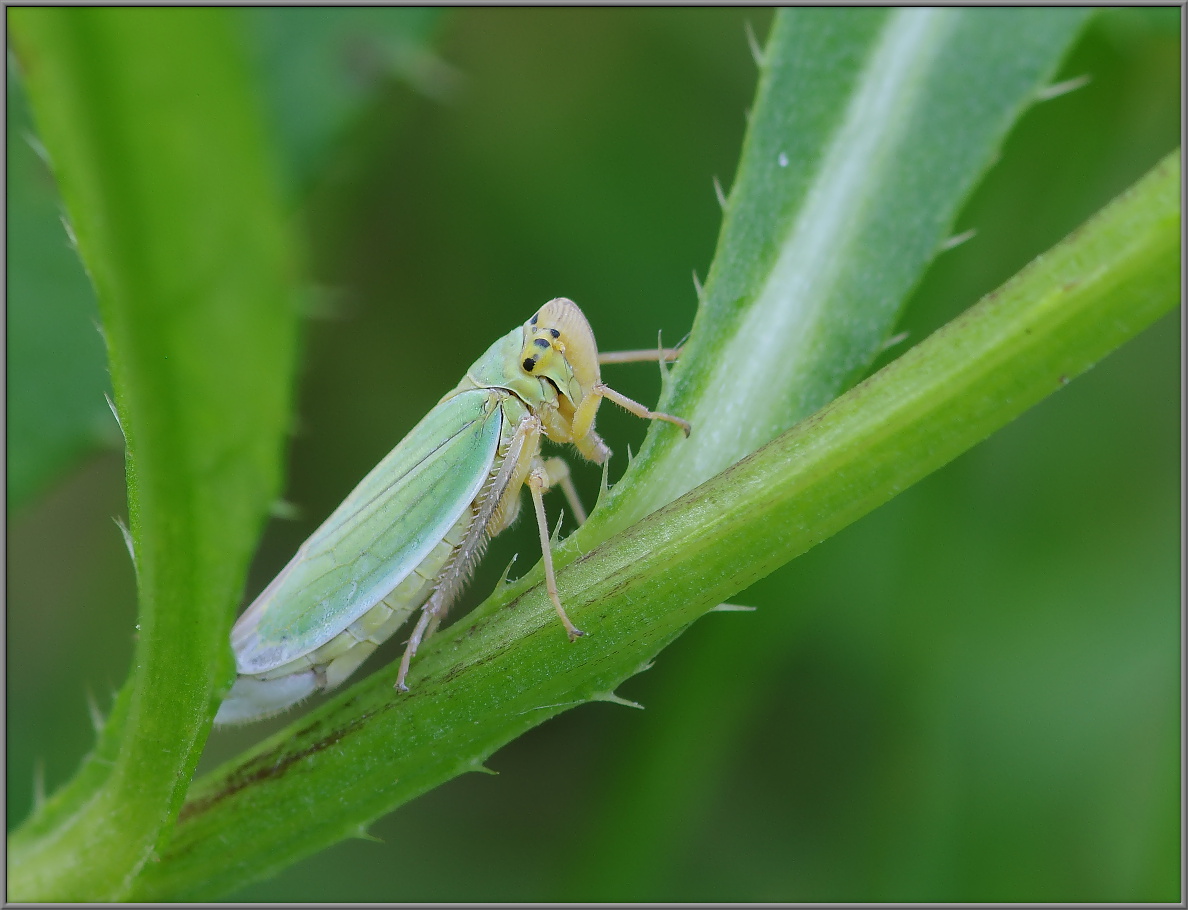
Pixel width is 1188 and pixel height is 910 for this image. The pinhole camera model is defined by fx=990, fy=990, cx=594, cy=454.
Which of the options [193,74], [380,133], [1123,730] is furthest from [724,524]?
[380,133]

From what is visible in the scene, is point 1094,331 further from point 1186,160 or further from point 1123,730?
point 1123,730

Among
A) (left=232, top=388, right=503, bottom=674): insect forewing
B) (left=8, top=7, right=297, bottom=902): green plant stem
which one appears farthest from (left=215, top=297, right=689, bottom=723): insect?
(left=8, top=7, right=297, bottom=902): green plant stem

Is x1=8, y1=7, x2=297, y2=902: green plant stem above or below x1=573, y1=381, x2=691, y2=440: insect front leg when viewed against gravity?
above

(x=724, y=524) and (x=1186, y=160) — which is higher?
(x=1186, y=160)

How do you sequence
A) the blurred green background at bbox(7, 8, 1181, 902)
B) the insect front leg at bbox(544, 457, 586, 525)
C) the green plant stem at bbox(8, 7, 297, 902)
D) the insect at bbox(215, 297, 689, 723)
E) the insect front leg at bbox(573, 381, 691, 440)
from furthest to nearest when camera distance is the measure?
the blurred green background at bbox(7, 8, 1181, 902) < the insect front leg at bbox(544, 457, 586, 525) < the insect front leg at bbox(573, 381, 691, 440) < the insect at bbox(215, 297, 689, 723) < the green plant stem at bbox(8, 7, 297, 902)

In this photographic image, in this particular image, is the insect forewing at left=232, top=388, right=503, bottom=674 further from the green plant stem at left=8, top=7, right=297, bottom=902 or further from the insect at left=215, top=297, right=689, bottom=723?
the green plant stem at left=8, top=7, right=297, bottom=902

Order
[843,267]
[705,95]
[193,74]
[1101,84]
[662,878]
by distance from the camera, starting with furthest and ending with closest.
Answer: [705,95] < [1101,84] < [662,878] < [843,267] < [193,74]

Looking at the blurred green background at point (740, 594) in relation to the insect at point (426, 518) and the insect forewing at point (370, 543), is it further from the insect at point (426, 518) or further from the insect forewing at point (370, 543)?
the insect forewing at point (370, 543)
